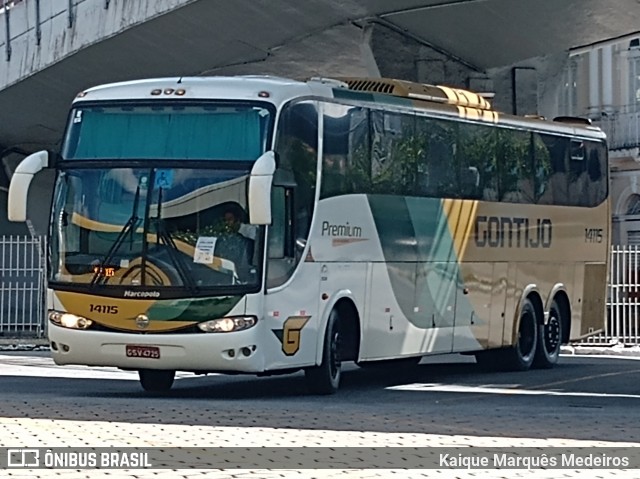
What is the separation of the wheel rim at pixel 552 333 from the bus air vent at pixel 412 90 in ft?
12.5

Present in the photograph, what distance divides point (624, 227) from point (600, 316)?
73.7 ft

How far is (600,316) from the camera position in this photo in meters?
26.7

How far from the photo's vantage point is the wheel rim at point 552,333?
24859mm

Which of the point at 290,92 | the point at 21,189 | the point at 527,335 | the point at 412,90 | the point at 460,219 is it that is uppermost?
the point at 412,90

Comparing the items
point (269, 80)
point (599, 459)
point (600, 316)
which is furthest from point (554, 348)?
point (599, 459)

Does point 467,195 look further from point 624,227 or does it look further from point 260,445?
point 624,227

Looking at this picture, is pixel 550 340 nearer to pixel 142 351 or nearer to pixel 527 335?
pixel 527 335

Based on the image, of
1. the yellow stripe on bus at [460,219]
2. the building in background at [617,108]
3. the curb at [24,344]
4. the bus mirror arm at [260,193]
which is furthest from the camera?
the building in background at [617,108]

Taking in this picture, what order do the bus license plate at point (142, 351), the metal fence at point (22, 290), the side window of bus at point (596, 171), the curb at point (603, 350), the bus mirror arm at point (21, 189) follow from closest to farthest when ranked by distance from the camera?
the bus license plate at point (142, 351) < the bus mirror arm at point (21, 189) < the side window of bus at point (596, 171) < the curb at point (603, 350) < the metal fence at point (22, 290)

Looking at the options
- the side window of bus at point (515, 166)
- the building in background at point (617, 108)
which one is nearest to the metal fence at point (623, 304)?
the side window of bus at point (515, 166)

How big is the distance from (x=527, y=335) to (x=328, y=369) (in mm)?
6543

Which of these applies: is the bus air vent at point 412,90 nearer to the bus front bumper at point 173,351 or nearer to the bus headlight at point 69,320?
the bus front bumper at point 173,351

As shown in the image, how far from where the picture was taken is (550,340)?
25.0 meters

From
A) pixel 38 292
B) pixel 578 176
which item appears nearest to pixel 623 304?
pixel 578 176
